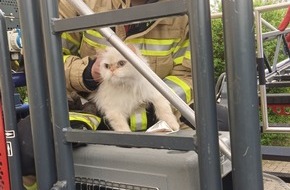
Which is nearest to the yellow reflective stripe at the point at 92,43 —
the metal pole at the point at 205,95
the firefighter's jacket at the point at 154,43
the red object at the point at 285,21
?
the firefighter's jacket at the point at 154,43

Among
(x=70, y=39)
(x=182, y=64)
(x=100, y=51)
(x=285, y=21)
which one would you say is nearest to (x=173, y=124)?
(x=182, y=64)

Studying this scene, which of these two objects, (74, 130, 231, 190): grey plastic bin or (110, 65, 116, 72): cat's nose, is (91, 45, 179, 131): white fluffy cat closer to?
(110, 65, 116, 72): cat's nose

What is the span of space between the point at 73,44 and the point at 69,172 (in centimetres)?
71

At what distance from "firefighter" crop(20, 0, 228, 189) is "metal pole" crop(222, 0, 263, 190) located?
62 centimetres

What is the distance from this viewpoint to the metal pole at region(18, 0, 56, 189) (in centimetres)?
114

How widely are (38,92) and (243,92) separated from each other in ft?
2.07

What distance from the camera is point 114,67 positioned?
4.60 ft

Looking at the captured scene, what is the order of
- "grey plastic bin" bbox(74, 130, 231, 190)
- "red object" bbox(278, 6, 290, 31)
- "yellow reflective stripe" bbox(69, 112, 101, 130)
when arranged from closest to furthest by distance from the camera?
"grey plastic bin" bbox(74, 130, 231, 190) < "yellow reflective stripe" bbox(69, 112, 101, 130) < "red object" bbox(278, 6, 290, 31)

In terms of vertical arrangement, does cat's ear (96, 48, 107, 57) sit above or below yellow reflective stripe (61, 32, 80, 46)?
below

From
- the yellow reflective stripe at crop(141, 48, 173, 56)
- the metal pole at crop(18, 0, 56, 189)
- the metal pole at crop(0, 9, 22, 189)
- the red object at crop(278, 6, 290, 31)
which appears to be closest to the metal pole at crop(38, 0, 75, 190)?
the metal pole at crop(18, 0, 56, 189)

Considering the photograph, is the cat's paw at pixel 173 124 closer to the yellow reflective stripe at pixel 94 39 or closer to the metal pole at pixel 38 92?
the yellow reflective stripe at pixel 94 39

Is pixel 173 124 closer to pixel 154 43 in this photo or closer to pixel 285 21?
pixel 154 43

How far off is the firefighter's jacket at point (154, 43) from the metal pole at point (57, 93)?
40 centimetres

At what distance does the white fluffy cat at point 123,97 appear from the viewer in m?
1.44
